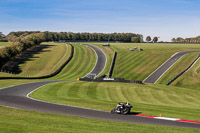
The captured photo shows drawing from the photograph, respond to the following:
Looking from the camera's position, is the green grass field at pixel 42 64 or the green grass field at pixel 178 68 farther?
the green grass field at pixel 42 64

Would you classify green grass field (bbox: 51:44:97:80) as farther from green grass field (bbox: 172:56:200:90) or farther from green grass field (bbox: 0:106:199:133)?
green grass field (bbox: 0:106:199:133)

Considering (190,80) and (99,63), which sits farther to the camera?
(99,63)

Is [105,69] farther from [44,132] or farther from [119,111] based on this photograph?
[44,132]

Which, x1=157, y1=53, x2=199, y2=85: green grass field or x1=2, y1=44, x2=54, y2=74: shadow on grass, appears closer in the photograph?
x1=157, y1=53, x2=199, y2=85: green grass field

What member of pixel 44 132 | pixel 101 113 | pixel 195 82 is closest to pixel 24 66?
pixel 195 82

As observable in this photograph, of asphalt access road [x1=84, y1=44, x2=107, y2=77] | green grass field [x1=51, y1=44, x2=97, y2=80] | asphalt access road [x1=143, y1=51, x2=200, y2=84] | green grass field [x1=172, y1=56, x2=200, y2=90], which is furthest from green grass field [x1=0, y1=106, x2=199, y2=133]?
asphalt access road [x1=84, y1=44, x2=107, y2=77]

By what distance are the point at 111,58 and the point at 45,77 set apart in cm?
4076

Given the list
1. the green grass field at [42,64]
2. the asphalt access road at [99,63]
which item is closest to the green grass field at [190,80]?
the asphalt access road at [99,63]

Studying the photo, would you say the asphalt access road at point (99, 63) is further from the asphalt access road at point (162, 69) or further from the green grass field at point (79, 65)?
the asphalt access road at point (162, 69)

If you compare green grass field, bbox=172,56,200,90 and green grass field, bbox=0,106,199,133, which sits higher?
green grass field, bbox=0,106,199,133

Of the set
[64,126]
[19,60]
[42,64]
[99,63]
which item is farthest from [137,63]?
[64,126]

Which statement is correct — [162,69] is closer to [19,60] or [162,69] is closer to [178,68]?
[178,68]

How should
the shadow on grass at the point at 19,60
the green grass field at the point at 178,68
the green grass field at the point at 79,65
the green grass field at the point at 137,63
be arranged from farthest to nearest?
1. the shadow on grass at the point at 19,60
2. the green grass field at the point at 79,65
3. the green grass field at the point at 137,63
4. the green grass field at the point at 178,68

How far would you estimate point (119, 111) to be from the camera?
2662cm
